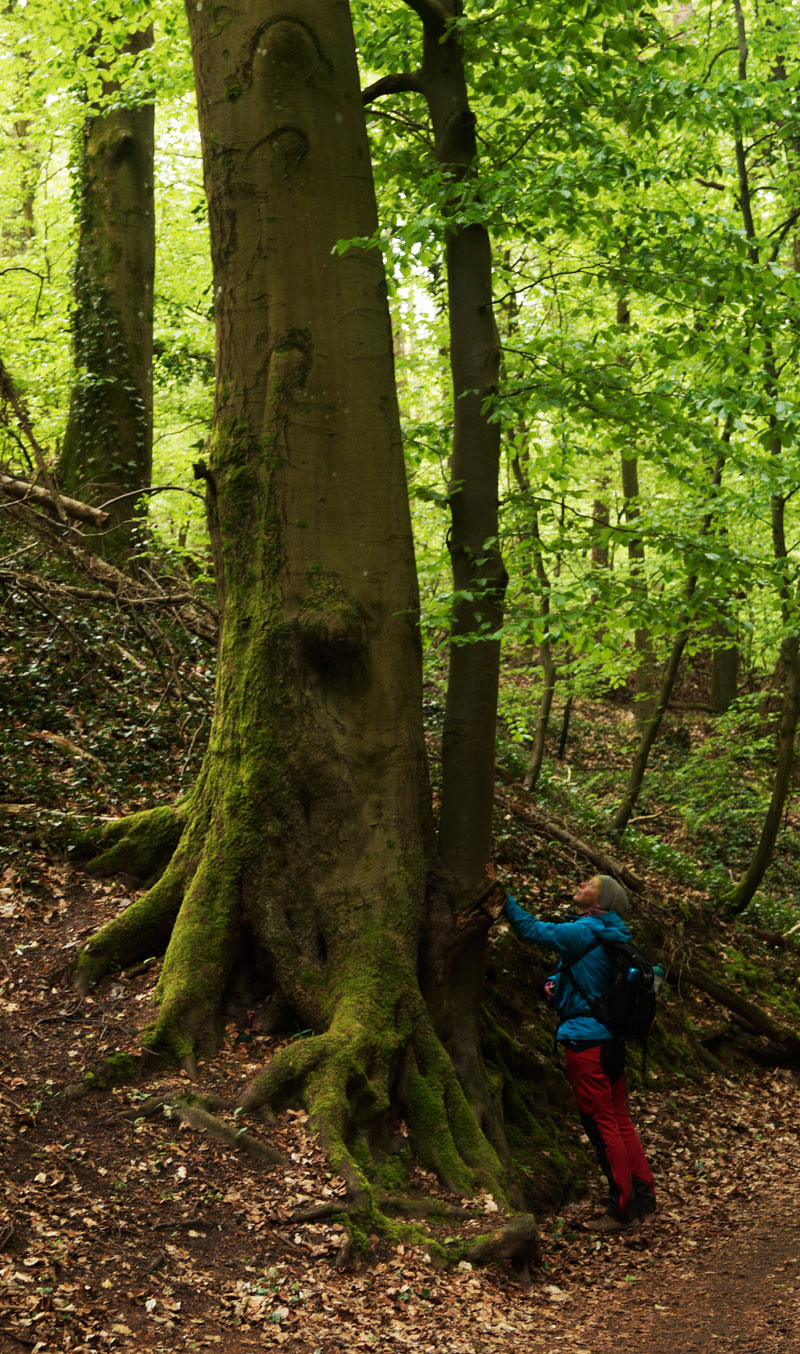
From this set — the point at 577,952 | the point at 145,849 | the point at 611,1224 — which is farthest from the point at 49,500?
the point at 611,1224

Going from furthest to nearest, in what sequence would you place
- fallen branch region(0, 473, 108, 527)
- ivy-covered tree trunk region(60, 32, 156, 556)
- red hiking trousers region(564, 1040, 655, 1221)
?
ivy-covered tree trunk region(60, 32, 156, 556)
fallen branch region(0, 473, 108, 527)
red hiking trousers region(564, 1040, 655, 1221)

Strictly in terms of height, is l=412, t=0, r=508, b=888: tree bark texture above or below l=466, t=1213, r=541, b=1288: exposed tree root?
above

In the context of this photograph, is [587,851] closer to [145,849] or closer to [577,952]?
[577,952]

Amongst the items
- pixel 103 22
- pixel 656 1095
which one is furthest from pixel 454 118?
pixel 656 1095

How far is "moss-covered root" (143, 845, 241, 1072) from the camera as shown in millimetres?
4812

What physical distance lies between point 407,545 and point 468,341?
143 cm

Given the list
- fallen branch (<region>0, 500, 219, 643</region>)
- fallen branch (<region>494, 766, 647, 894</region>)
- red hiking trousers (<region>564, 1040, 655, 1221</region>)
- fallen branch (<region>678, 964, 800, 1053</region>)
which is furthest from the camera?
fallen branch (<region>494, 766, 647, 894</region>)

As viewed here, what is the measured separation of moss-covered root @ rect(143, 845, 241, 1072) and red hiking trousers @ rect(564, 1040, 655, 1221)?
7.24 ft

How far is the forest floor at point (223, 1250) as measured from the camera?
11.4 ft

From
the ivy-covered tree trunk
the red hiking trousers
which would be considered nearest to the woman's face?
the red hiking trousers

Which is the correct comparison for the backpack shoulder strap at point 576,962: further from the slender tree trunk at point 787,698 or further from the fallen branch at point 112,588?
the fallen branch at point 112,588

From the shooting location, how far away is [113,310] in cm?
1148

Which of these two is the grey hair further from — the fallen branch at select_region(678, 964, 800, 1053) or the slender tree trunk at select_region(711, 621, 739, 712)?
the slender tree trunk at select_region(711, 621, 739, 712)

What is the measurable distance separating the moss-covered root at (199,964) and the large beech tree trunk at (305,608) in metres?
0.01
